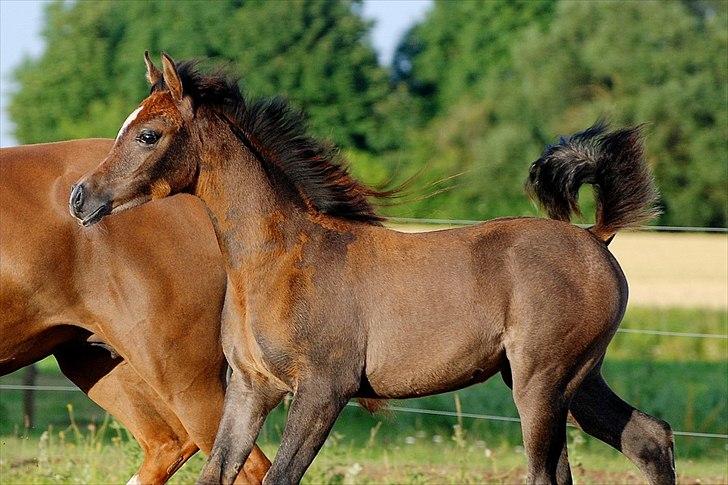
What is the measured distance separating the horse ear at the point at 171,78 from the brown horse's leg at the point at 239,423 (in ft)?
3.46

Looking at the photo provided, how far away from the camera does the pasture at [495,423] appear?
6816mm

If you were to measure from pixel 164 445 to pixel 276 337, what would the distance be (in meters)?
1.40

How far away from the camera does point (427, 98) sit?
4212cm

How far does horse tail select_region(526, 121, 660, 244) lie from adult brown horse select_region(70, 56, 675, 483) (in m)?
0.25

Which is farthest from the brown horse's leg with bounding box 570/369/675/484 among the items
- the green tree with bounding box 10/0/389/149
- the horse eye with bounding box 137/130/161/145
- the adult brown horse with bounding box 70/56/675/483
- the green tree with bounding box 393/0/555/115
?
the green tree with bounding box 393/0/555/115


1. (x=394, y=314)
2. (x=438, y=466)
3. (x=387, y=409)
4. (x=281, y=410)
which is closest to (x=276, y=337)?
(x=394, y=314)

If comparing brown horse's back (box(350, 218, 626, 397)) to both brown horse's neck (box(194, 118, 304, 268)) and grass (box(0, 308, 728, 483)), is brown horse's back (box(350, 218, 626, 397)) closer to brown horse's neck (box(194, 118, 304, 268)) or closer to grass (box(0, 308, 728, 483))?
brown horse's neck (box(194, 118, 304, 268))

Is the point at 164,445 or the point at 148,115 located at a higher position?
the point at 148,115

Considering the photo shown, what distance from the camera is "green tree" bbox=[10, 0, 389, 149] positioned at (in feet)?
117

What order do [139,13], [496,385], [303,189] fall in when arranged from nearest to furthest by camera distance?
[303,189], [496,385], [139,13]

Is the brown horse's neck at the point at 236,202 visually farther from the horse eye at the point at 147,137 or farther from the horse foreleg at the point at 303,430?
the horse foreleg at the point at 303,430

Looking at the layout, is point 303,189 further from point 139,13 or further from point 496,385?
point 139,13

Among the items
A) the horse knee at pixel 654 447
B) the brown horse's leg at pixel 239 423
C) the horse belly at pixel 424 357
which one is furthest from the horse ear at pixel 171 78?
the horse knee at pixel 654 447

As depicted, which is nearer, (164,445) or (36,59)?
(164,445)
